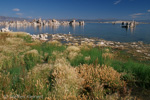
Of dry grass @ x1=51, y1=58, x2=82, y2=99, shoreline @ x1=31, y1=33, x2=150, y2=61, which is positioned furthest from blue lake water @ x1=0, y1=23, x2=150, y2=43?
dry grass @ x1=51, y1=58, x2=82, y2=99

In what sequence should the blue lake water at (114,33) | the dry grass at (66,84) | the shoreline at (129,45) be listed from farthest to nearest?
the blue lake water at (114,33) → the shoreline at (129,45) → the dry grass at (66,84)

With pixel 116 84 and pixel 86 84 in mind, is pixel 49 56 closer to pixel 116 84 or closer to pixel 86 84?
pixel 86 84

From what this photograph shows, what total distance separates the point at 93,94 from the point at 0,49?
30.4ft

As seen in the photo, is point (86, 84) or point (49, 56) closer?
point (86, 84)

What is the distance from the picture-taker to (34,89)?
4.06 meters

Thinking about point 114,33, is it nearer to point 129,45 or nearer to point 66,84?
point 129,45

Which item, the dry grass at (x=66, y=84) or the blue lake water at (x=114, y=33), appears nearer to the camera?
the dry grass at (x=66, y=84)

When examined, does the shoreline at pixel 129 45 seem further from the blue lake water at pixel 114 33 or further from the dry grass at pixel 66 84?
the dry grass at pixel 66 84

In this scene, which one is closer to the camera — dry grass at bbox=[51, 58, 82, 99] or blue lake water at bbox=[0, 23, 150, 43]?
dry grass at bbox=[51, 58, 82, 99]

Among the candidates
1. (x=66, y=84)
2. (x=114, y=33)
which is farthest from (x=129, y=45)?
(x=114, y=33)

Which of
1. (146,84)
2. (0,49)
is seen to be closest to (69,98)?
(146,84)

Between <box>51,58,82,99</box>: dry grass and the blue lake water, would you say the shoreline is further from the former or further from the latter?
<box>51,58,82,99</box>: dry grass

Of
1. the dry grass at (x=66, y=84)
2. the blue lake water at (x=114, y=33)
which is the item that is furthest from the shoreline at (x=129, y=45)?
the dry grass at (x=66, y=84)

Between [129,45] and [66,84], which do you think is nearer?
[66,84]
